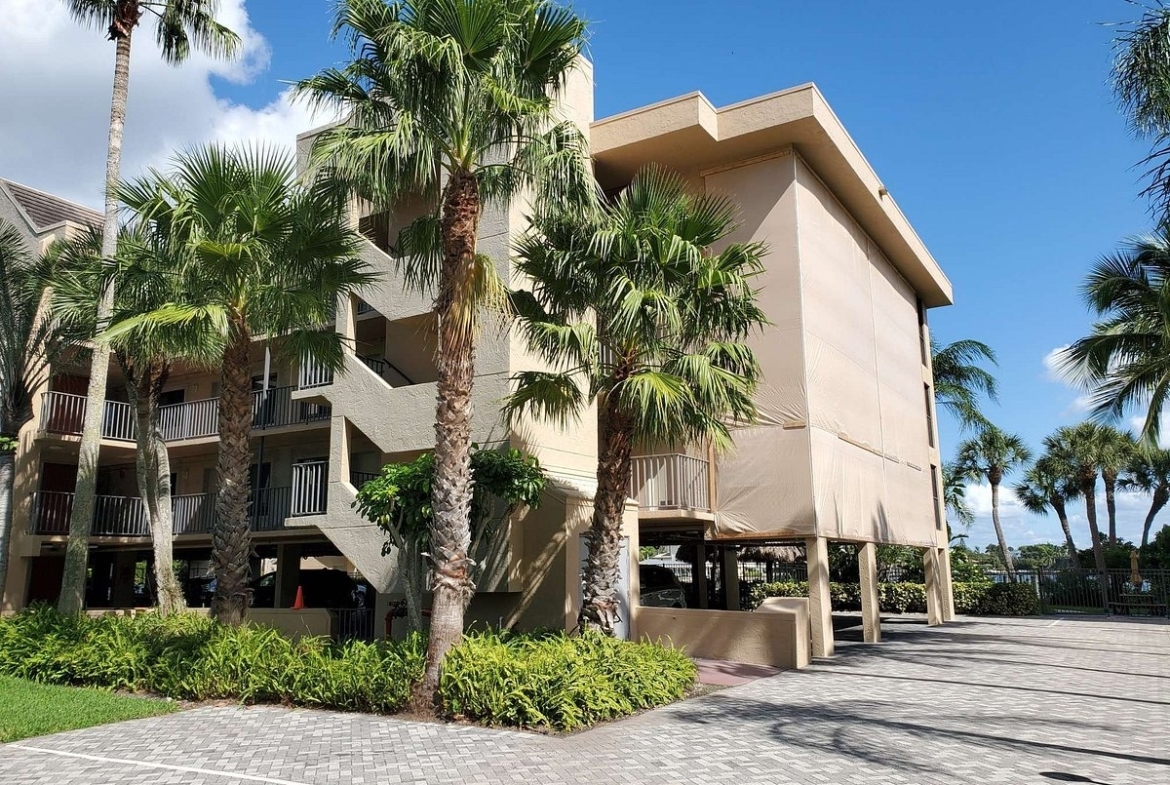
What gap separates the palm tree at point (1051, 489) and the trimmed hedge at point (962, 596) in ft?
44.1

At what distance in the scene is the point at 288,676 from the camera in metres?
11.0

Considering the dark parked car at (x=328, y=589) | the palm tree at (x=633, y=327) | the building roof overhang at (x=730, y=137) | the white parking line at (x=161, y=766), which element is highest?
the building roof overhang at (x=730, y=137)

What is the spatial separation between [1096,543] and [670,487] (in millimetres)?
28775

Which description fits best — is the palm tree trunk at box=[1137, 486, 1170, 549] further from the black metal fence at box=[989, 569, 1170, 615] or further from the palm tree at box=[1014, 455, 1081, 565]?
the black metal fence at box=[989, 569, 1170, 615]

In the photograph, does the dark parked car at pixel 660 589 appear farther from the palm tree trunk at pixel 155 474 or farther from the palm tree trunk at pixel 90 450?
the palm tree trunk at pixel 90 450

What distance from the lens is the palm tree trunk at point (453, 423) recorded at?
34.8 feet

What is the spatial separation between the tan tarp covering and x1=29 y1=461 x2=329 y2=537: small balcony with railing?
936cm

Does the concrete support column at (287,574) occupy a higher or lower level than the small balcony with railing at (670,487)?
lower

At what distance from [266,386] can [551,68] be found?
12.3 meters

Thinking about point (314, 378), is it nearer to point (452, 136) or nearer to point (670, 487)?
point (670, 487)

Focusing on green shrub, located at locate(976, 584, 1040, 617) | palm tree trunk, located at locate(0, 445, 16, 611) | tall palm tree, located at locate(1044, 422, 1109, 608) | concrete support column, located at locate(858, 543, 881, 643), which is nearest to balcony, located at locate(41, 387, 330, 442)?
palm tree trunk, located at locate(0, 445, 16, 611)

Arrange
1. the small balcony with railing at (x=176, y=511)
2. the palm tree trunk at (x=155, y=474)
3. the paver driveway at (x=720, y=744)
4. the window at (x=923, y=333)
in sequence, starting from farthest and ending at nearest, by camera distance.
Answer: the window at (x=923, y=333), the small balcony with railing at (x=176, y=511), the palm tree trunk at (x=155, y=474), the paver driveway at (x=720, y=744)

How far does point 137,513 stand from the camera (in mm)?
22812

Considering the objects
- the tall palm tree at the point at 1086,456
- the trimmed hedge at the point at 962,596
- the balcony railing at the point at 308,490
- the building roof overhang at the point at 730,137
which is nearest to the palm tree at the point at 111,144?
the balcony railing at the point at 308,490
